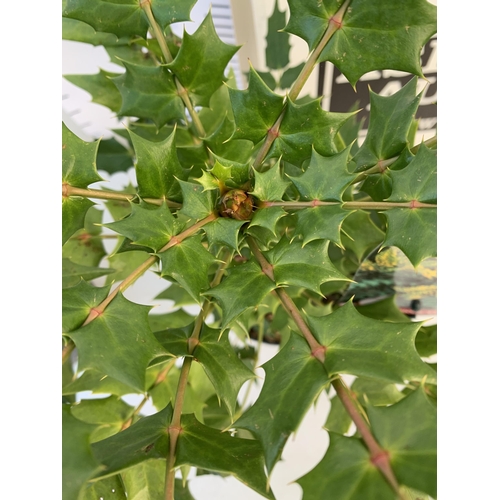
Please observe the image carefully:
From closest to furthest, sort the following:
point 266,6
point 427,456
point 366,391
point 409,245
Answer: point 427,456, point 409,245, point 366,391, point 266,6

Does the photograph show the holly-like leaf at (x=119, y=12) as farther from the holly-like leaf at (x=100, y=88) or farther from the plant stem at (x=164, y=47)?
the holly-like leaf at (x=100, y=88)

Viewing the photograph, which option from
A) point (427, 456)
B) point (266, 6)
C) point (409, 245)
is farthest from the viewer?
point (266, 6)

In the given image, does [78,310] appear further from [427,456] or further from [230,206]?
[427,456]

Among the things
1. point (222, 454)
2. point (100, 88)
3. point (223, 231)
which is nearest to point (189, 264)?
point (223, 231)

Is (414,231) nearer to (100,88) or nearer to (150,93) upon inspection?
(150,93)

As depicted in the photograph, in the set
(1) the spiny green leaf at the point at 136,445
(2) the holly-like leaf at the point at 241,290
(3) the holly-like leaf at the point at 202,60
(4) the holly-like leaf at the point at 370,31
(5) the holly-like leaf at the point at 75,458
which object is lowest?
(1) the spiny green leaf at the point at 136,445

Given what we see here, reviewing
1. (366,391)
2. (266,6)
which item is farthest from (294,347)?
(266,6)

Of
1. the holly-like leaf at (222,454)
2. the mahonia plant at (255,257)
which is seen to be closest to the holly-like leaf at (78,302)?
the mahonia plant at (255,257)
